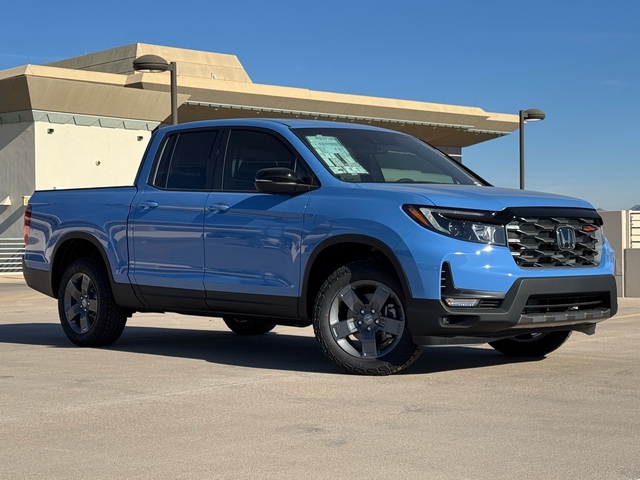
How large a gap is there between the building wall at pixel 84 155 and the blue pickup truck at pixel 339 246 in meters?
31.9

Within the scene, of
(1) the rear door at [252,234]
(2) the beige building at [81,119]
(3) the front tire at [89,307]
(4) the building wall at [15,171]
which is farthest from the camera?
(4) the building wall at [15,171]

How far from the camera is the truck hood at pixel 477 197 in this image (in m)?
8.39

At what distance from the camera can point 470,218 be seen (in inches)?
328

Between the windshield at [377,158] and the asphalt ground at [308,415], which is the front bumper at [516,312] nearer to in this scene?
the asphalt ground at [308,415]

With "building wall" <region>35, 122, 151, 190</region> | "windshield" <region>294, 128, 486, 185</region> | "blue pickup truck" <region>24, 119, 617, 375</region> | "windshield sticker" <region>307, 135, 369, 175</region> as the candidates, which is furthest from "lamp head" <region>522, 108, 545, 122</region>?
"windshield sticker" <region>307, 135, 369, 175</region>

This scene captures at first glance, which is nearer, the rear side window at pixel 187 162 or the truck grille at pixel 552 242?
the truck grille at pixel 552 242

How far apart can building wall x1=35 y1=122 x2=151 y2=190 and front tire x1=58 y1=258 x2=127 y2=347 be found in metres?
31.1

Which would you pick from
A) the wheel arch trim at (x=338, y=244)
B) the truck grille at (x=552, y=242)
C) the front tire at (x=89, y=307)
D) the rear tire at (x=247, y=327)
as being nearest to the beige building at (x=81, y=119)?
the rear tire at (x=247, y=327)

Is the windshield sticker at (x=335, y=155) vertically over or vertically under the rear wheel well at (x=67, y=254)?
over

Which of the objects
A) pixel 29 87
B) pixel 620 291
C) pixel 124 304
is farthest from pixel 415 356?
pixel 29 87

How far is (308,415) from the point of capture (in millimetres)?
6941

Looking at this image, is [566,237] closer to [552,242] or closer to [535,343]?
[552,242]

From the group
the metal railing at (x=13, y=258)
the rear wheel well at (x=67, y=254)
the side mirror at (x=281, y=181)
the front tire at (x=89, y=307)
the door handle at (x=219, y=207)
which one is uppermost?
the side mirror at (x=281, y=181)

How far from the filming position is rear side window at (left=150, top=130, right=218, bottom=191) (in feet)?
33.4
